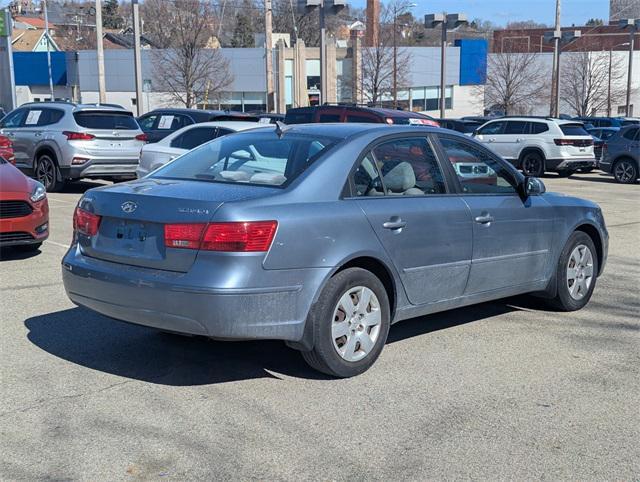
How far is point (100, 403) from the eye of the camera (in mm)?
4852

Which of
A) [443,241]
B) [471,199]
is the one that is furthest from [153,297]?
[471,199]

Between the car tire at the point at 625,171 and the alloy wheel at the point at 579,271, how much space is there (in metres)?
15.7

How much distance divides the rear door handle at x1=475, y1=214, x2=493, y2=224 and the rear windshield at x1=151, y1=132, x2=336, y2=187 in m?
1.32

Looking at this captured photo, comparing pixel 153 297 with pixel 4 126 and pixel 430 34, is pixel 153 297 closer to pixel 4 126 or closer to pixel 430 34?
pixel 4 126

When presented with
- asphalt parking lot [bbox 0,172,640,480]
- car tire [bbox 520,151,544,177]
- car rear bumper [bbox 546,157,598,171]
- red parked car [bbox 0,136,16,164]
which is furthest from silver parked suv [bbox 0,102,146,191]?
car rear bumper [bbox 546,157,598,171]

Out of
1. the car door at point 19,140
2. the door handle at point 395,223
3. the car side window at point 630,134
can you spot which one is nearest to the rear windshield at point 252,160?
the door handle at point 395,223

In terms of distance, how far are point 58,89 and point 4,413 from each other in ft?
215

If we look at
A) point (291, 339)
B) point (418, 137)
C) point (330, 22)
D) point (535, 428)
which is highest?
point (330, 22)

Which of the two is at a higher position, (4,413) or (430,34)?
(430,34)

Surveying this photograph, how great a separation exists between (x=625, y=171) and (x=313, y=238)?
1895 cm

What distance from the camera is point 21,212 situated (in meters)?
8.91

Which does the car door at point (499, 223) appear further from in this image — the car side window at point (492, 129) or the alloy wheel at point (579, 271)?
the car side window at point (492, 129)

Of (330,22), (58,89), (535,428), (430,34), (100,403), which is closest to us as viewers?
(535,428)

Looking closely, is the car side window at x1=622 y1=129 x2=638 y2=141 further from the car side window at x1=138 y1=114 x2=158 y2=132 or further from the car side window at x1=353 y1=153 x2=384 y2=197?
the car side window at x1=353 y1=153 x2=384 y2=197
